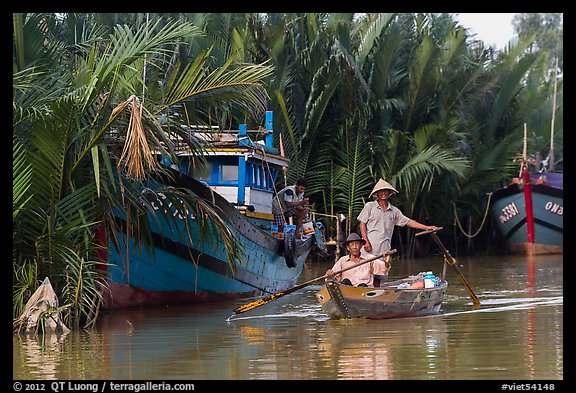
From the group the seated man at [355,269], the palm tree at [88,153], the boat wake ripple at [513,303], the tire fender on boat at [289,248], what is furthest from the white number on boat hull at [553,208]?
the palm tree at [88,153]

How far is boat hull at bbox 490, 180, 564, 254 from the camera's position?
3250cm

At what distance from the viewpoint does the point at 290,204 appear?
1925 cm

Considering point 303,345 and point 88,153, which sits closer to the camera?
point 303,345

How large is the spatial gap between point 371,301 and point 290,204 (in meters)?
5.60

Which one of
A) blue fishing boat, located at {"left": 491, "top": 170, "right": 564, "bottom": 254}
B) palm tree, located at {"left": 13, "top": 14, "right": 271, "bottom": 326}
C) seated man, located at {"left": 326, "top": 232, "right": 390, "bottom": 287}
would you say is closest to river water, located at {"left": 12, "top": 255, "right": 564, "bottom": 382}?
seated man, located at {"left": 326, "top": 232, "right": 390, "bottom": 287}

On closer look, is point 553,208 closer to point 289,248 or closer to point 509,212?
point 509,212

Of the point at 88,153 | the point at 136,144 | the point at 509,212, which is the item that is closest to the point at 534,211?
the point at 509,212

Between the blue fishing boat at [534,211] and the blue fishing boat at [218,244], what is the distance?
1411 centimetres

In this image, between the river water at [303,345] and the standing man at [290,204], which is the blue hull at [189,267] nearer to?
the river water at [303,345]

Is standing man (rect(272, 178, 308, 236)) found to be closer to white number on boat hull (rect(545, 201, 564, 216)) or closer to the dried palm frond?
the dried palm frond

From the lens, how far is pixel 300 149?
28688 mm

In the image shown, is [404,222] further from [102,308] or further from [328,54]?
[328,54]

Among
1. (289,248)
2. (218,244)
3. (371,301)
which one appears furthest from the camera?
(289,248)
